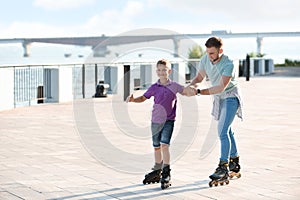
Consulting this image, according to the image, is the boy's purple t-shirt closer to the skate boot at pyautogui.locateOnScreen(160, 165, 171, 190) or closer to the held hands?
the held hands

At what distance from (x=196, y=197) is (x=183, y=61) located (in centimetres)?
2040

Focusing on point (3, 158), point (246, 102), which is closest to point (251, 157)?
point (3, 158)

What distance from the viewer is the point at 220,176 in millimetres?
6812

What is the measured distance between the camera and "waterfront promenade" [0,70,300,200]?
21.5ft

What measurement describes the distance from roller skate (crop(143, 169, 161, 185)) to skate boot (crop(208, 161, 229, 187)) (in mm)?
591

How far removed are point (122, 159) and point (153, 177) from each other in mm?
1676

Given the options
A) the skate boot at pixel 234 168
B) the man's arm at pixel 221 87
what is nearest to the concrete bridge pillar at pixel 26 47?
the skate boot at pixel 234 168

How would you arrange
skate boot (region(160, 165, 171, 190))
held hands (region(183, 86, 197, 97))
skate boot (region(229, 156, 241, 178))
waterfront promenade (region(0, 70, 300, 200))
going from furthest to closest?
skate boot (region(229, 156, 241, 178)) → held hands (region(183, 86, 197, 97)) → skate boot (region(160, 165, 171, 190)) → waterfront promenade (region(0, 70, 300, 200))

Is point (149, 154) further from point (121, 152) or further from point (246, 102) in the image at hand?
point (246, 102)

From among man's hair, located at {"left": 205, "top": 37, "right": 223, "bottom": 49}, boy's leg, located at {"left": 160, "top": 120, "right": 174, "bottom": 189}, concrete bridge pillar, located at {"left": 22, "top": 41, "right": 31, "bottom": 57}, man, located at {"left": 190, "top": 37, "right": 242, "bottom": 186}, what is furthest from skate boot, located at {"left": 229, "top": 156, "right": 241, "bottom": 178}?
concrete bridge pillar, located at {"left": 22, "top": 41, "right": 31, "bottom": 57}

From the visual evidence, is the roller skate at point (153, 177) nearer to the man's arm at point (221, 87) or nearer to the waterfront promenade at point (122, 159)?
the waterfront promenade at point (122, 159)

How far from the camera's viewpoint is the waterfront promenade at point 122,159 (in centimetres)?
654

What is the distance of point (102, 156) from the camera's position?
28.8ft

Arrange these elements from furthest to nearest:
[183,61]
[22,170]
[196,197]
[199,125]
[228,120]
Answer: [183,61], [199,125], [22,170], [228,120], [196,197]
